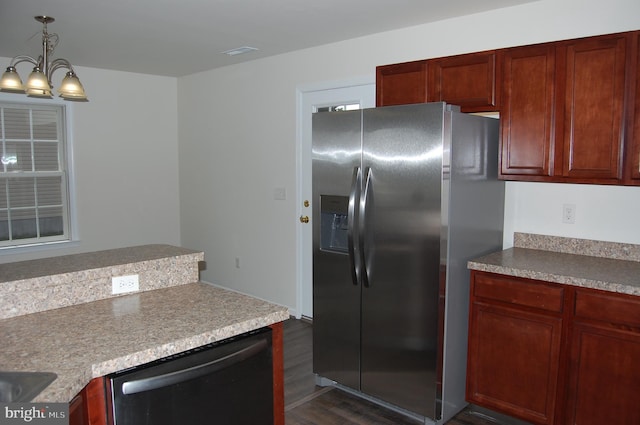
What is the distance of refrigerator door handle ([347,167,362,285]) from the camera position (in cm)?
285

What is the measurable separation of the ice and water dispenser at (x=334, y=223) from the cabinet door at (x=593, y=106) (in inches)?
48.5

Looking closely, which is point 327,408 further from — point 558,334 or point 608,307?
point 608,307

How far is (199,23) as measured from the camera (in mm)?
3459

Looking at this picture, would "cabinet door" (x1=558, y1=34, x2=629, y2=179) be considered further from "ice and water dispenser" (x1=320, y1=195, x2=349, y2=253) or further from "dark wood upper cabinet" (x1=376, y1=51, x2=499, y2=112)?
"ice and water dispenser" (x1=320, y1=195, x2=349, y2=253)

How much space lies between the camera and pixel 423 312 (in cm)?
271

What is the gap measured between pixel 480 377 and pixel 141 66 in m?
4.24

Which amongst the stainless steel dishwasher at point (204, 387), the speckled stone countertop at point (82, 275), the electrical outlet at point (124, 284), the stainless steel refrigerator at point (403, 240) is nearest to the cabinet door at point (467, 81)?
the stainless steel refrigerator at point (403, 240)

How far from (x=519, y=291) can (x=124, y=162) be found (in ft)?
14.1

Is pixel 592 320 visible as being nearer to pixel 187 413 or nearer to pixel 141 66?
pixel 187 413

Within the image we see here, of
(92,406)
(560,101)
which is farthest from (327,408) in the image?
(560,101)

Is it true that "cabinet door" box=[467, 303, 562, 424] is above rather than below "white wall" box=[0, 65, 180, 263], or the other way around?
below

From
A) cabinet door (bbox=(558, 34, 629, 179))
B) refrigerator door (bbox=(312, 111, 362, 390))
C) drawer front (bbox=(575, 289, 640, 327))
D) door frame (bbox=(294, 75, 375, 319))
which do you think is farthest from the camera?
door frame (bbox=(294, 75, 375, 319))

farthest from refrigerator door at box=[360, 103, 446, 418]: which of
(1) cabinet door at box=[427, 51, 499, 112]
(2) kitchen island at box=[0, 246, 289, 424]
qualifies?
(2) kitchen island at box=[0, 246, 289, 424]

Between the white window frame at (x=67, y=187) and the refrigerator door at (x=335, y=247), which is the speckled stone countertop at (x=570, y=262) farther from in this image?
the white window frame at (x=67, y=187)
